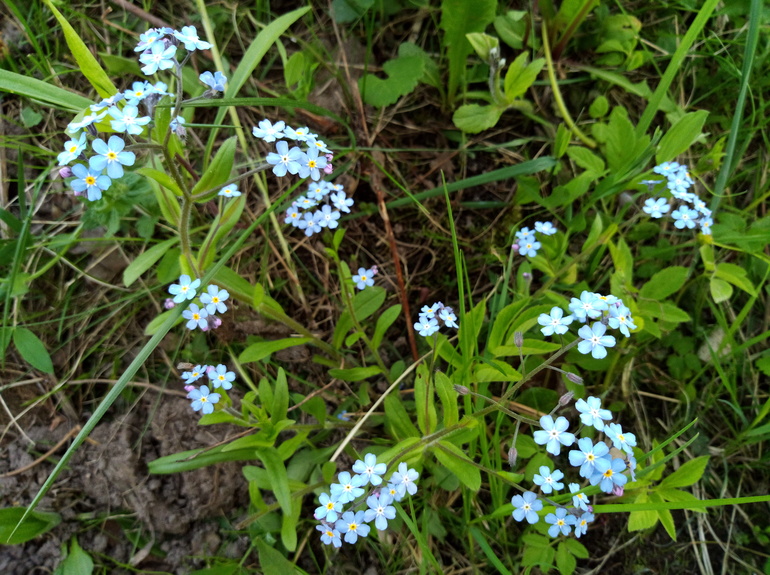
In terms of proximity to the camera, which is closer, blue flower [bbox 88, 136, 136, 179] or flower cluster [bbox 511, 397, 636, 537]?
blue flower [bbox 88, 136, 136, 179]

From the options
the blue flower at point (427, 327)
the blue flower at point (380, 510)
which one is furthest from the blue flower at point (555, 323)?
the blue flower at point (380, 510)

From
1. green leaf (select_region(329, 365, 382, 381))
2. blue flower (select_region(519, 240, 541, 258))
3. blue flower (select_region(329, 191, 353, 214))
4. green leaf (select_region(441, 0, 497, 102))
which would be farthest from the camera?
green leaf (select_region(441, 0, 497, 102))

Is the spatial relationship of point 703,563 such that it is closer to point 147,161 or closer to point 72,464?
point 72,464

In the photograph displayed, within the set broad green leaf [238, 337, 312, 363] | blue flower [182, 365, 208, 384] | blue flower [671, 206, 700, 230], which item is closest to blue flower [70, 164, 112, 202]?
blue flower [182, 365, 208, 384]

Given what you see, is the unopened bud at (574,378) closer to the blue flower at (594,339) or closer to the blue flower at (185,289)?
the blue flower at (594,339)

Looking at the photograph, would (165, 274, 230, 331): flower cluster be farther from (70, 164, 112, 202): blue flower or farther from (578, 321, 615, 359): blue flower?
(578, 321, 615, 359): blue flower

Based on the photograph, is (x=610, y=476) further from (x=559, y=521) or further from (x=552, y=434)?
(x=559, y=521)
